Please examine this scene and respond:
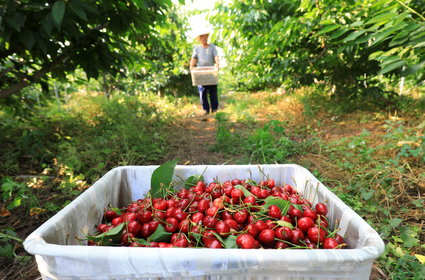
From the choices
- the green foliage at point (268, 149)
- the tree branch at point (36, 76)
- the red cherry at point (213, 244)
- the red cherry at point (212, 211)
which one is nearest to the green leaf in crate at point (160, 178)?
the red cherry at point (212, 211)

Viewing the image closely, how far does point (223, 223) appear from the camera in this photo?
29.3 inches

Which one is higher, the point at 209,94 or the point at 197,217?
the point at 209,94

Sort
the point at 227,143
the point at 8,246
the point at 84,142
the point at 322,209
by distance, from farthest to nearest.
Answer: the point at 227,143 → the point at 84,142 → the point at 8,246 → the point at 322,209

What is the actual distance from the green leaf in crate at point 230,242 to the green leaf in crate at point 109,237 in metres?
0.31

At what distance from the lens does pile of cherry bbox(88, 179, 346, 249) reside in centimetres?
69

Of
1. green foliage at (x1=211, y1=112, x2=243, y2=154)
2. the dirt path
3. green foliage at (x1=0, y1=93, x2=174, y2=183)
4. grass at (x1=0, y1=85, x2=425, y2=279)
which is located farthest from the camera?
green foliage at (x1=211, y1=112, x2=243, y2=154)

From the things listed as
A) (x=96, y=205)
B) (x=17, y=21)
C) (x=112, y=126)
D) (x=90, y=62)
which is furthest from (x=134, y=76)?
(x=96, y=205)

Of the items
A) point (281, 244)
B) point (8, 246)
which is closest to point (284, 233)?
point (281, 244)

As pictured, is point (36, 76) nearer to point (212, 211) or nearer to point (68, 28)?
point (68, 28)

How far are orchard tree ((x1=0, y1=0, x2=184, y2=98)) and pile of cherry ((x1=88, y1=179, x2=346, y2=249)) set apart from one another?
1.00m

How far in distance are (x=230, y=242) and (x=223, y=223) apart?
67 mm

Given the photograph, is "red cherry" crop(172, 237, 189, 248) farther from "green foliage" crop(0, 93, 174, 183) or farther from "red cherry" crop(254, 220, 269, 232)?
"green foliage" crop(0, 93, 174, 183)

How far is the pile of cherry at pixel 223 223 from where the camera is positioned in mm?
693

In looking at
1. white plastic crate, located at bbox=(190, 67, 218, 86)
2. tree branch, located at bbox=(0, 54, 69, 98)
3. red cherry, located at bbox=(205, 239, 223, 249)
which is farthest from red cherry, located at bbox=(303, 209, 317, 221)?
white plastic crate, located at bbox=(190, 67, 218, 86)
